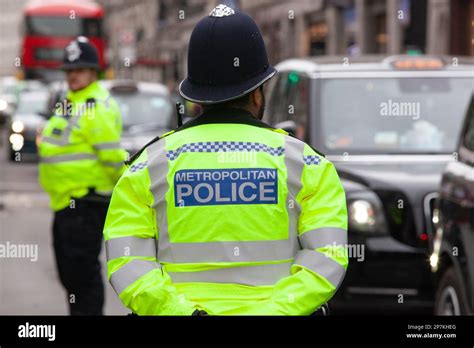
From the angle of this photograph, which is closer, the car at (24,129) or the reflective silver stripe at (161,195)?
the reflective silver stripe at (161,195)

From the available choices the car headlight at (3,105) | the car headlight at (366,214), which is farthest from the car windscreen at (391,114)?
the car headlight at (3,105)

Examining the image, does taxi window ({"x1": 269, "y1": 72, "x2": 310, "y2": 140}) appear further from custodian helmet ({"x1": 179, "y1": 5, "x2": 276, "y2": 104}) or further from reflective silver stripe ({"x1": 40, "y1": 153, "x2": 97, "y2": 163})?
custodian helmet ({"x1": 179, "y1": 5, "x2": 276, "y2": 104})

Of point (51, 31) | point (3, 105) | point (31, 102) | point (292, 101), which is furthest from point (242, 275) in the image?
point (3, 105)

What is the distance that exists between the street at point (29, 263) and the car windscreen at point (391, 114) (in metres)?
2.09

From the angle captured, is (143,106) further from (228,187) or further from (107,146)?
(228,187)

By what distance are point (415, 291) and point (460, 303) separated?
1.69 m

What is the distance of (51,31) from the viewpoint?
136ft

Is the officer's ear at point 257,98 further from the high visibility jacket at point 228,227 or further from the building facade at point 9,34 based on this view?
the building facade at point 9,34

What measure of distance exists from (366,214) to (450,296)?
1.46 m

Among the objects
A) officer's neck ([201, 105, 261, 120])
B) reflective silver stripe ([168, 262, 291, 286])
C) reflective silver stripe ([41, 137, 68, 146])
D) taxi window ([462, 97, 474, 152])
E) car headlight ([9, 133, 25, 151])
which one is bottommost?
car headlight ([9, 133, 25, 151])

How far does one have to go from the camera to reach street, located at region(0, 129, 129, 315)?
994cm

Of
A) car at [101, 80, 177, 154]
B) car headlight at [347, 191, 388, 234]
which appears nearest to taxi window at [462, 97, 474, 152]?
car headlight at [347, 191, 388, 234]

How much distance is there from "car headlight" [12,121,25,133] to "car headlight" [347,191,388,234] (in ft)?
71.8

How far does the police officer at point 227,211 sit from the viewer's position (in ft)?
11.0
